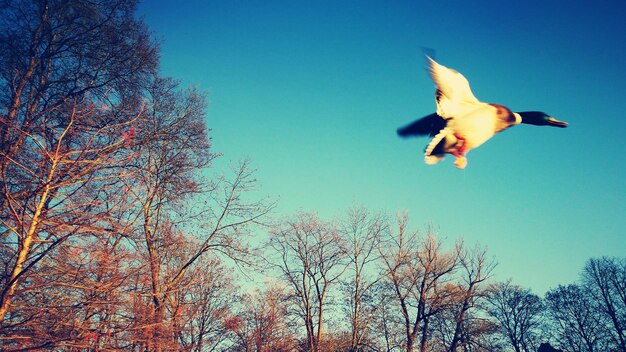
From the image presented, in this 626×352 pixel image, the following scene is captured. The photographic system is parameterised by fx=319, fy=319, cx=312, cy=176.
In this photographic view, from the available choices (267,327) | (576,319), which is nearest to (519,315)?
(576,319)

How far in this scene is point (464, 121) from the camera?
2338mm

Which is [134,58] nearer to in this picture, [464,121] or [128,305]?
[128,305]

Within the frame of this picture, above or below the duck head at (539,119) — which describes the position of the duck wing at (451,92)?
above

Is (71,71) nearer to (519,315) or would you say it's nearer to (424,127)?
(424,127)

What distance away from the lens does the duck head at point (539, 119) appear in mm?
2023

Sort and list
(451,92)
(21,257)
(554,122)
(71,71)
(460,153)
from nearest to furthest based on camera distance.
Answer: (554,122), (451,92), (460,153), (21,257), (71,71)

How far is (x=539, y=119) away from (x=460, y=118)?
1.58 feet

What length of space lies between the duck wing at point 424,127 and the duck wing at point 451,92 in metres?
0.12

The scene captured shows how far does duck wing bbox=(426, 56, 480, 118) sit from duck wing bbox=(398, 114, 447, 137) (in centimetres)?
12

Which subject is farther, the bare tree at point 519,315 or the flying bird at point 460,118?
the bare tree at point 519,315

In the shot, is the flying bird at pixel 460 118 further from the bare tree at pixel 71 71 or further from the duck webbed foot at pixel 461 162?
the bare tree at pixel 71 71

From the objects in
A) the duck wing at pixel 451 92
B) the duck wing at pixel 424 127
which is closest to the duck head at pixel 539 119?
the duck wing at pixel 451 92

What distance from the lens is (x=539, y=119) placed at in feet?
6.89

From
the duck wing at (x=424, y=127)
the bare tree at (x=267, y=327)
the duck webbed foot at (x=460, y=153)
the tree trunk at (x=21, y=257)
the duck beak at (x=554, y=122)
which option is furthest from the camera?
the bare tree at (x=267, y=327)
